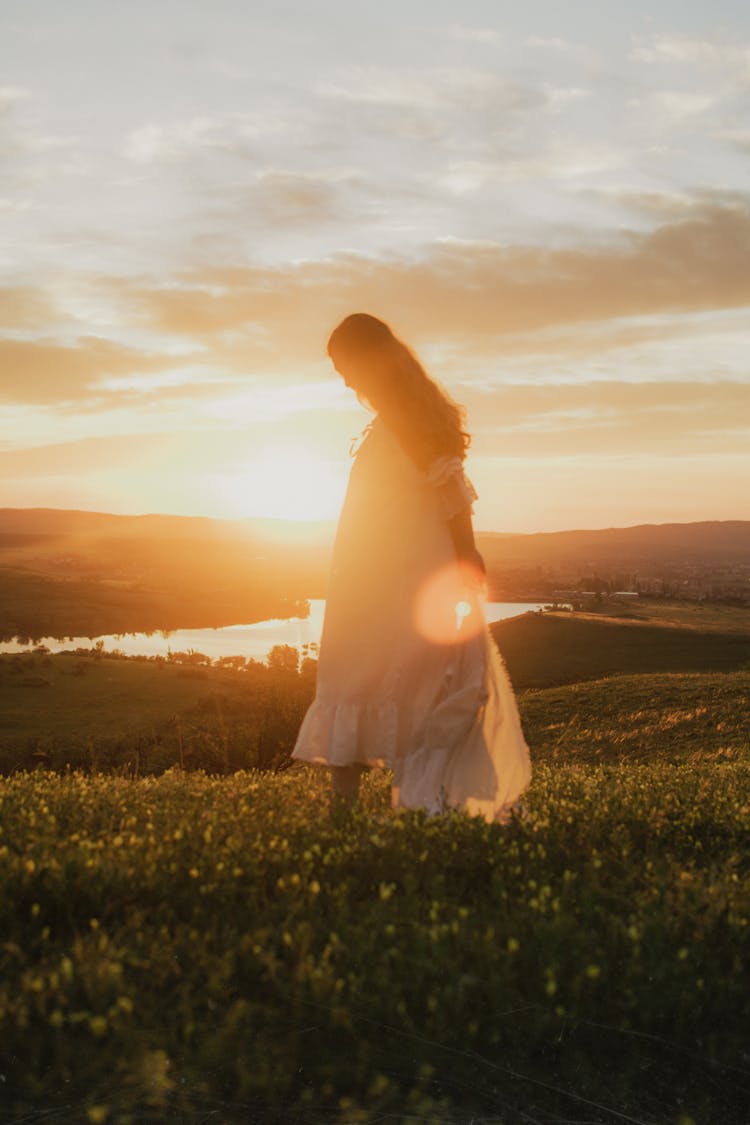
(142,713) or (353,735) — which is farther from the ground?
(353,735)

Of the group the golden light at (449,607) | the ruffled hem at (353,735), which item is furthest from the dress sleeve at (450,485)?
the ruffled hem at (353,735)

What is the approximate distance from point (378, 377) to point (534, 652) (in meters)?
49.0

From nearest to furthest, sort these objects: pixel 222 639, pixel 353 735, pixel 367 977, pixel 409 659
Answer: pixel 367 977
pixel 353 735
pixel 409 659
pixel 222 639

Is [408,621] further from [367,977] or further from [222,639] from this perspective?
[222,639]

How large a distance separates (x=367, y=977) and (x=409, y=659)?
3.02 meters

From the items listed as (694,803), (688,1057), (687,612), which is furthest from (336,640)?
(687,612)

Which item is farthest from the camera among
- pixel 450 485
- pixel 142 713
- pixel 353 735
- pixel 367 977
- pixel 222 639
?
pixel 222 639

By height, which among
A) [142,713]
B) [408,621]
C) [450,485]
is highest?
[450,485]

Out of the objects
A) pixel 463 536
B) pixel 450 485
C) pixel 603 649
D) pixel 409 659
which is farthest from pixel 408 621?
pixel 603 649

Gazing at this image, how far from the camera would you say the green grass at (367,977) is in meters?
4.03

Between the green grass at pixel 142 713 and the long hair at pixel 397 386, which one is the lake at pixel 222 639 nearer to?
the green grass at pixel 142 713

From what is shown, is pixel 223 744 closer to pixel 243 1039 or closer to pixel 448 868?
pixel 448 868

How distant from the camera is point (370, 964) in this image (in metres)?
4.64

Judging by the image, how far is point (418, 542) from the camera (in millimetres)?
7418
